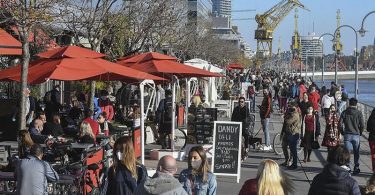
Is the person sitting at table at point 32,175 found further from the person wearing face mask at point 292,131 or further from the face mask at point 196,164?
the person wearing face mask at point 292,131

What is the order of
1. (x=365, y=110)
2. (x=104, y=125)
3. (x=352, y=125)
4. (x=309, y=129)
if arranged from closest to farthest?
1. (x=352, y=125)
2. (x=309, y=129)
3. (x=104, y=125)
4. (x=365, y=110)

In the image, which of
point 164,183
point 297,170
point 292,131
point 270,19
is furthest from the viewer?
point 270,19

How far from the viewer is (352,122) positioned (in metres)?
14.0

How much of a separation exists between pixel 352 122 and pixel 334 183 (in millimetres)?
7851

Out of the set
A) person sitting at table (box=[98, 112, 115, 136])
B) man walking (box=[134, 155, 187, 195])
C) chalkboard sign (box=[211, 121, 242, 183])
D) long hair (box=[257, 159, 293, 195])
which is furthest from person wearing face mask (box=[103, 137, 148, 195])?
person sitting at table (box=[98, 112, 115, 136])

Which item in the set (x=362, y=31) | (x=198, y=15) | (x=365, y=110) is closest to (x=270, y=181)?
(x=365, y=110)

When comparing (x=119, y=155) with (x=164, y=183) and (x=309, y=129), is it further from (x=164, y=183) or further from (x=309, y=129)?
(x=309, y=129)

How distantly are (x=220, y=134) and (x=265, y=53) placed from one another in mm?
157058

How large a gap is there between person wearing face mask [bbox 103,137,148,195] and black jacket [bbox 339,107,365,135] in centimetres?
786

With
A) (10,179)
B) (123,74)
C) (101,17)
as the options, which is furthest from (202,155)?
(101,17)

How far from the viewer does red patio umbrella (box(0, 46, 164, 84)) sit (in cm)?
1141

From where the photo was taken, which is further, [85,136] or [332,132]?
[332,132]

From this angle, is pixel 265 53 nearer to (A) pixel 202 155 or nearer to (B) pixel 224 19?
(B) pixel 224 19

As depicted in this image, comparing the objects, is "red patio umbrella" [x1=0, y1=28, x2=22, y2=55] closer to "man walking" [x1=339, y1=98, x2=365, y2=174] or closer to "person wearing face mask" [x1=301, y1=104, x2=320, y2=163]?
"person wearing face mask" [x1=301, y1=104, x2=320, y2=163]
